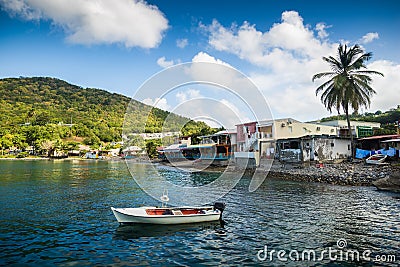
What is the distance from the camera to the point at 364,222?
15.2 metres

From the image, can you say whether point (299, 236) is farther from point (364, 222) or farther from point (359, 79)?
point (359, 79)

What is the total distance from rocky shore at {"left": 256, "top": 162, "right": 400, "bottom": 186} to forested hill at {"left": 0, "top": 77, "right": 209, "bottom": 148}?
3148 inches

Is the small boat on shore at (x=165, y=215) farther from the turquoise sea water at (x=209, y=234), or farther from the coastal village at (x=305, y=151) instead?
the coastal village at (x=305, y=151)

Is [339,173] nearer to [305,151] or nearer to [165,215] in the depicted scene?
[305,151]

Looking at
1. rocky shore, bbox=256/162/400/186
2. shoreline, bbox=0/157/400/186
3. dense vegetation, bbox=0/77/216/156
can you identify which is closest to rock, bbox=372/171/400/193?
shoreline, bbox=0/157/400/186

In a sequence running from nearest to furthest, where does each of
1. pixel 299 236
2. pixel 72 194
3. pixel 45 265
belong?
pixel 45 265 < pixel 299 236 < pixel 72 194

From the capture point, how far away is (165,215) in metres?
14.1

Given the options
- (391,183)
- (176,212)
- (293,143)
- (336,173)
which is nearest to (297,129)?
(293,143)

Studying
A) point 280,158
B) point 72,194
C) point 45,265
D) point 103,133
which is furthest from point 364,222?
point 103,133

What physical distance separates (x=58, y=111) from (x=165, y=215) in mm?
141164

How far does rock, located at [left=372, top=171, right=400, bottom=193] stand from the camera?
24188 mm

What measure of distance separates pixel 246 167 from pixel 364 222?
32.0 meters

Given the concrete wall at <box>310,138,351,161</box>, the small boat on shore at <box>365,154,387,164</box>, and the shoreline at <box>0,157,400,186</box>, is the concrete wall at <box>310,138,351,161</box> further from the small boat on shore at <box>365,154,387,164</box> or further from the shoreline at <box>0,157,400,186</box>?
the small boat on shore at <box>365,154,387,164</box>

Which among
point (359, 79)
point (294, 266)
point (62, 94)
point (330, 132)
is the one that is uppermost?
point (62, 94)
